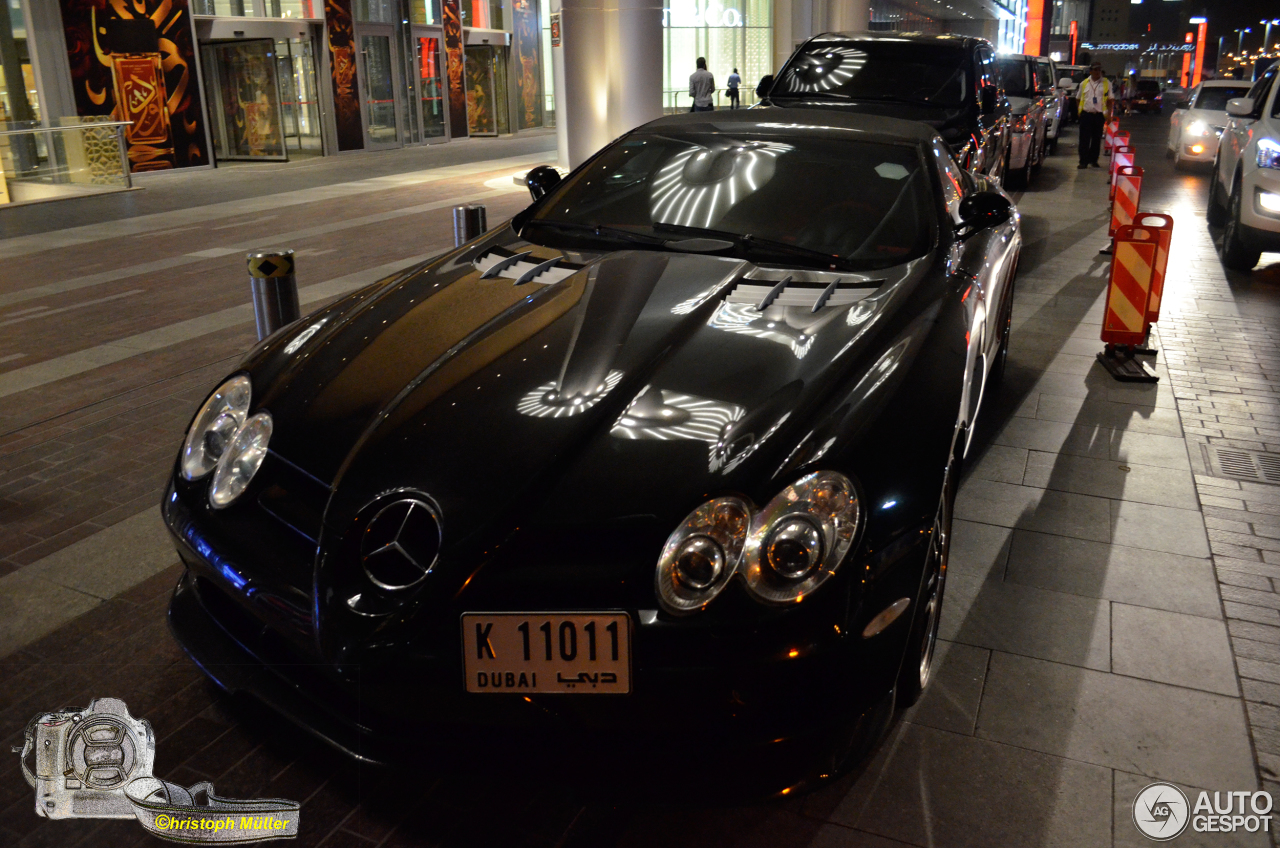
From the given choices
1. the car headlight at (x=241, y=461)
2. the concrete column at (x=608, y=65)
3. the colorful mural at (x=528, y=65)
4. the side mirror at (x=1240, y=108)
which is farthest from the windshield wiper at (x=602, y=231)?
the colorful mural at (x=528, y=65)

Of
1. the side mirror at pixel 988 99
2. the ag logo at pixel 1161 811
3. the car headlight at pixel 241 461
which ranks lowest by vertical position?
the ag logo at pixel 1161 811

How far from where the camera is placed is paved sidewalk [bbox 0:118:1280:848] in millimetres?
2178

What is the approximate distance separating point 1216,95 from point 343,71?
1651 centimetres

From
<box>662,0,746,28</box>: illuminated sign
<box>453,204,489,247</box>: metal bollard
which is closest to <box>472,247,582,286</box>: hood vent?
<box>453,204,489,247</box>: metal bollard

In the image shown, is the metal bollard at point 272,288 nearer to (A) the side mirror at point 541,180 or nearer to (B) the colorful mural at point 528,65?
(A) the side mirror at point 541,180

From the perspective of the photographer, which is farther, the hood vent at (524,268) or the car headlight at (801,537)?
the hood vent at (524,268)

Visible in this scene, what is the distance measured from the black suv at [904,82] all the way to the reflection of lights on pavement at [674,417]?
6887mm

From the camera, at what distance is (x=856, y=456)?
2.06m

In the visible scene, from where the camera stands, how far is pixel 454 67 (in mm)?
23953

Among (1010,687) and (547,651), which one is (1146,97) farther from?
(547,651)

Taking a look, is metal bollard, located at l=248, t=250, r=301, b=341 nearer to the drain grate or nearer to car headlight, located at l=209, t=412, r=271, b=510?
car headlight, located at l=209, t=412, r=271, b=510

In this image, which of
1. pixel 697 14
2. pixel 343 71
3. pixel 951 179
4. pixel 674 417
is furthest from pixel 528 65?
pixel 674 417

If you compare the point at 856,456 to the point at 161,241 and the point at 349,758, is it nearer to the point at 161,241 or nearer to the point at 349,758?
the point at 349,758

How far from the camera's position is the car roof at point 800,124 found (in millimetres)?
3693
